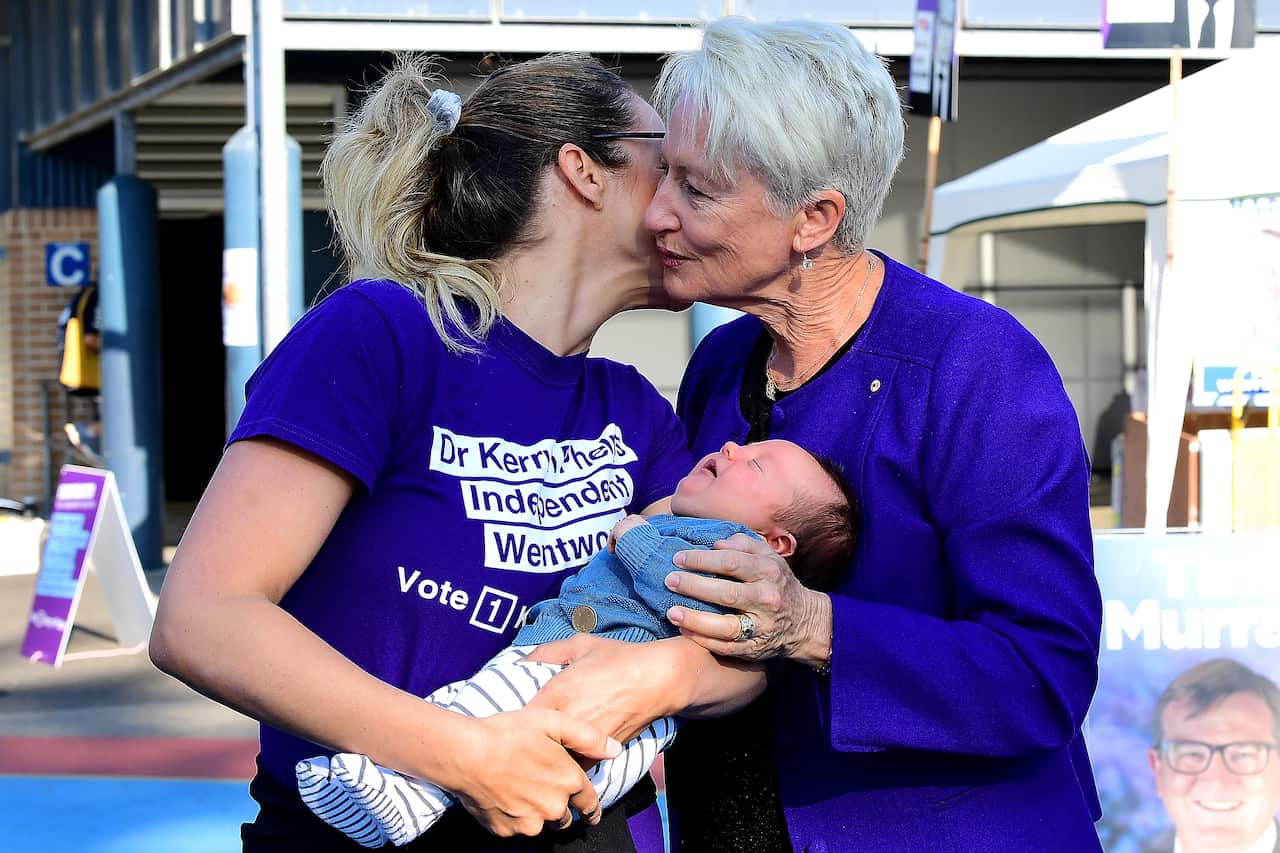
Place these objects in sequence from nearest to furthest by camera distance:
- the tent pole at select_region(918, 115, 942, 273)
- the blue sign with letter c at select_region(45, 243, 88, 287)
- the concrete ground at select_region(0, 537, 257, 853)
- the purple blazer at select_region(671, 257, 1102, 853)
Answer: the purple blazer at select_region(671, 257, 1102, 853)
the concrete ground at select_region(0, 537, 257, 853)
the tent pole at select_region(918, 115, 942, 273)
the blue sign with letter c at select_region(45, 243, 88, 287)

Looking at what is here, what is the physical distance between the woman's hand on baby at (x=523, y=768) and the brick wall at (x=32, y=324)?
14.9m

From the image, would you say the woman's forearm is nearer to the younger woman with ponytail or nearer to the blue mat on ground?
the younger woman with ponytail

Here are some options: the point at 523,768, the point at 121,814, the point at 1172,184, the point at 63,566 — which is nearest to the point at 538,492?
the point at 523,768

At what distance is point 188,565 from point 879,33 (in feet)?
32.5

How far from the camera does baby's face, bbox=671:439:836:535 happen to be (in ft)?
6.53

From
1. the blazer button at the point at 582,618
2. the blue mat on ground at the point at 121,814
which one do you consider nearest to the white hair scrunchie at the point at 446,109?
the blazer button at the point at 582,618

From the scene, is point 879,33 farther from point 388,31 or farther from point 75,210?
point 75,210

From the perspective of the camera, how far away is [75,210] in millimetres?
15617

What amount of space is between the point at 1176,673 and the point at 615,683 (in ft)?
8.15

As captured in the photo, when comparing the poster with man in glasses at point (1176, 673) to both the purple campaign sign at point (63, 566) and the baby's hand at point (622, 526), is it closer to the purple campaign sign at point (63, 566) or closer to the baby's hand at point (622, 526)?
the baby's hand at point (622, 526)

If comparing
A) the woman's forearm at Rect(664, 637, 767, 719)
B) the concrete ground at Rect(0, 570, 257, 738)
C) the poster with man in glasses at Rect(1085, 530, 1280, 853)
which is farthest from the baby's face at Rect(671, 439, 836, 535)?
the concrete ground at Rect(0, 570, 257, 738)

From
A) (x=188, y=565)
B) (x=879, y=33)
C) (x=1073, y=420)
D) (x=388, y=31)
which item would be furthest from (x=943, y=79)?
(x=188, y=565)

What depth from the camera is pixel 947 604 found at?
6.31 feet

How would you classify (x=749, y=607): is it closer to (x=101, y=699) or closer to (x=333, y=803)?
(x=333, y=803)
